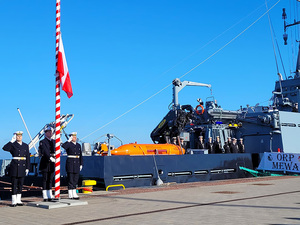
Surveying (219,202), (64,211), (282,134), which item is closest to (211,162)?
(282,134)

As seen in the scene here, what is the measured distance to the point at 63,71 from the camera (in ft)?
30.2

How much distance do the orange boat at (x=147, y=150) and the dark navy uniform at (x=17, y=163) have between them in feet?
18.6

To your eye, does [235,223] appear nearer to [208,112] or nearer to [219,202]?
[219,202]

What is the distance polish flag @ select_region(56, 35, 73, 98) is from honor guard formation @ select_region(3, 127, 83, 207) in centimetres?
144

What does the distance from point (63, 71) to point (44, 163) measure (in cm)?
246

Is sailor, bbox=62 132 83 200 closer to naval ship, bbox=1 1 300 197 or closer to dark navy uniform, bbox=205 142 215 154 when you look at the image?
naval ship, bbox=1 1 300 197

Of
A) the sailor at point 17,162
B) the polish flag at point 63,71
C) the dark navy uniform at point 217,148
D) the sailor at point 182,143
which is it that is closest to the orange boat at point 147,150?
the sailor at point 182,143

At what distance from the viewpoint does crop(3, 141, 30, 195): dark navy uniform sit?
9.06 metres

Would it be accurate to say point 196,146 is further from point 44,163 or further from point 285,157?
point 44,163

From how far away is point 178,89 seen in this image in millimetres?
23156

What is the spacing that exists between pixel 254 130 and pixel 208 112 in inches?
111

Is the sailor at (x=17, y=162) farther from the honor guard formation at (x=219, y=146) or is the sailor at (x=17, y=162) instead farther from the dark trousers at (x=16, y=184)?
the honor guard formation at (x=219, y=146)

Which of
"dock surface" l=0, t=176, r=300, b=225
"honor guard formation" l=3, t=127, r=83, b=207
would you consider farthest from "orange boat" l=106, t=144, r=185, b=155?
"dock surface" l=0, t=176, r=300, b=225

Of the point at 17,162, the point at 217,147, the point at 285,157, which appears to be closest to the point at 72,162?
the point at 17,162
